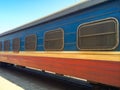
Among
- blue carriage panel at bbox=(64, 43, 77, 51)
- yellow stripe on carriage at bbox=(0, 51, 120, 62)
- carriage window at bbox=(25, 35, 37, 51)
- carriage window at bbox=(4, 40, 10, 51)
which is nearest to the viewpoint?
yellow stripe on carriage at bbox=(0, 51, 120, 62)

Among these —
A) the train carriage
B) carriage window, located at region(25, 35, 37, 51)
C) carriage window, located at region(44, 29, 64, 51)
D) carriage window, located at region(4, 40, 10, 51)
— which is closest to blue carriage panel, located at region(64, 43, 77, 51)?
the train carriage

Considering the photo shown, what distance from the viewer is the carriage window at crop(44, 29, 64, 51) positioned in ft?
25.4

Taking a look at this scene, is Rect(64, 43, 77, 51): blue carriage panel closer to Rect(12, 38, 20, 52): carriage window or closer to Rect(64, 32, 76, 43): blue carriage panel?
Rect(64, 32, 76, 43): blue carriage panel

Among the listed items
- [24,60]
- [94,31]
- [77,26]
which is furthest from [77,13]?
[24,60]

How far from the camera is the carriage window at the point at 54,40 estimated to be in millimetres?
7755

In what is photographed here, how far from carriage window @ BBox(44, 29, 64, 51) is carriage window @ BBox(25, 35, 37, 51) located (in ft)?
4.04

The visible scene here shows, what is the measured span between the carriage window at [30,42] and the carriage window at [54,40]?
4.04 feet

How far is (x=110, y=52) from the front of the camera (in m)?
5.64

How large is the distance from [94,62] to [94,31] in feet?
2.71

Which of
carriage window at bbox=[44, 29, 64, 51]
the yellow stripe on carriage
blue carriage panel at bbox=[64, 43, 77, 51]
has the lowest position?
the yellow stripe on carriage

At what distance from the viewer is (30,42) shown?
10539mm

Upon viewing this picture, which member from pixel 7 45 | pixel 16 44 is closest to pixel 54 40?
pixel 16 44

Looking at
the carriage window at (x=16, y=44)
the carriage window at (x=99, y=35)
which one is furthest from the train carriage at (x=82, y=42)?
the carriage window at (x=16, y=44)

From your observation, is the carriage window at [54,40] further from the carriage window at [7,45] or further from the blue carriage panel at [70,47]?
the carriage window at [7,45]
